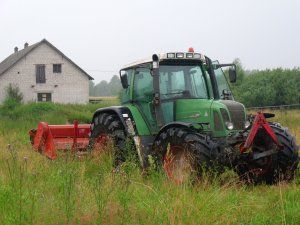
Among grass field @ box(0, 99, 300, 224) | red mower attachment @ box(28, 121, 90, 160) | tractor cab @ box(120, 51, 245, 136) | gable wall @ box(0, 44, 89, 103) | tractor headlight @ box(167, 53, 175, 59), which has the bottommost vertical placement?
grass field @ box(0, 99, 300, 224)

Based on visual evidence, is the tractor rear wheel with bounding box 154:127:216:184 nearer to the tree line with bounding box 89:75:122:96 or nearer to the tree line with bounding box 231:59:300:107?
the tree line with bounding box 231:59:300:107

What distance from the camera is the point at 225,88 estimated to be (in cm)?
836

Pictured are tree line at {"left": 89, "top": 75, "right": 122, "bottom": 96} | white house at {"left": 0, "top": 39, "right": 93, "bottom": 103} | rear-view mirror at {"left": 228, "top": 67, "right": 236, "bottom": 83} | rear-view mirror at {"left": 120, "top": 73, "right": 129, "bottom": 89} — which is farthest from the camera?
tree line at {"left": 89, "top": 75, "right": 122, "bottom": 96}

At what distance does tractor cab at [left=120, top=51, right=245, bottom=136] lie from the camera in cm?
726

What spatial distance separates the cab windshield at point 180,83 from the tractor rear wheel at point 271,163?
4.52ft

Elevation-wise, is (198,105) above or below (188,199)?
above

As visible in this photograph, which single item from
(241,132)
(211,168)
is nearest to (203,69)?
(241,132)

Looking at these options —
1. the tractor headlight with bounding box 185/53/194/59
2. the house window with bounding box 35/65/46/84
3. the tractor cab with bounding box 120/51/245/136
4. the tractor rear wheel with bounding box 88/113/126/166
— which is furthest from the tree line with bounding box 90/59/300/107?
the tractor headlight with bounding box 185/53/194/59

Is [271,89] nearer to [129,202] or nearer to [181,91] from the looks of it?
[181,91]

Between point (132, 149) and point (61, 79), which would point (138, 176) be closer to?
point (132, 149)

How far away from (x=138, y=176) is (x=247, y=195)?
54.5 inches

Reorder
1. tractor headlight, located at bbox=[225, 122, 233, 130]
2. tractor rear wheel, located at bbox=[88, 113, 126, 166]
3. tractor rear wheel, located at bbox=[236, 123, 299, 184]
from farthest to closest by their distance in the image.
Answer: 1. tractor rear wheel, located at bbox=[88, 113, 126, 166]
2. tractor headlight, located at bbox=[225, 122, 233, 130]
3. tractor rear wheel, located at bbox=[236, 123, 299, 184]

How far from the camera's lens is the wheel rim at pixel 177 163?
20.6 feet

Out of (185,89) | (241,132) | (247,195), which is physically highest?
(185,89)
